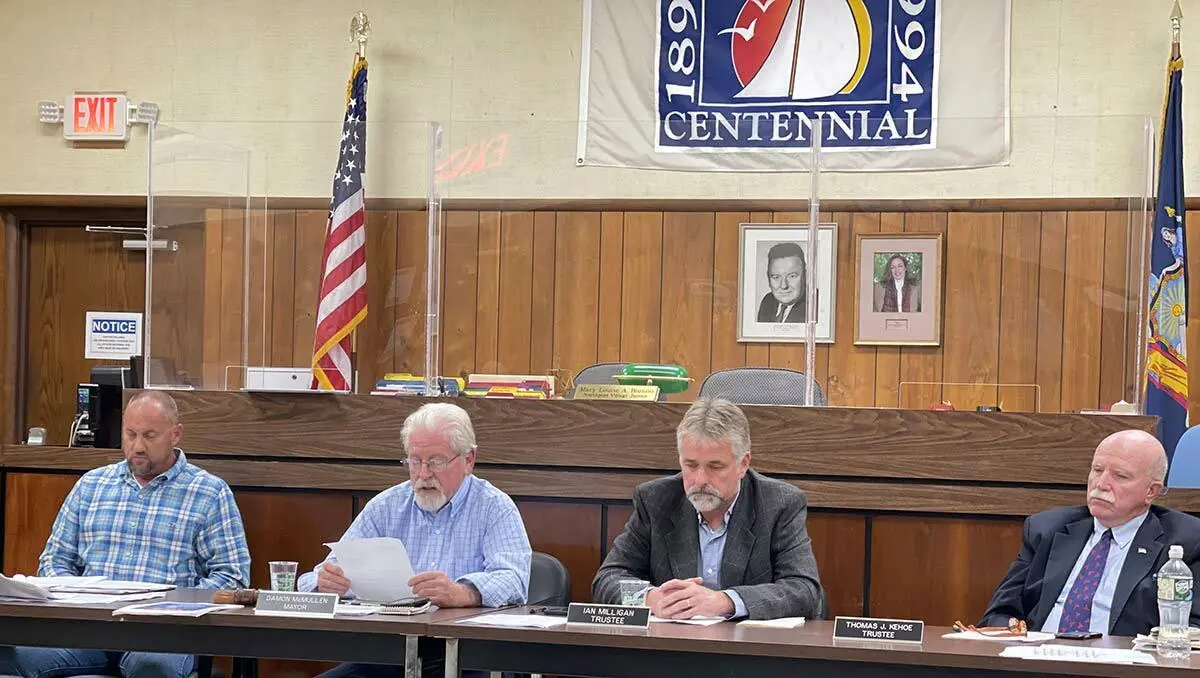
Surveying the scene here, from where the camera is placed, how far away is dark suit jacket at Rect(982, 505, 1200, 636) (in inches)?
139

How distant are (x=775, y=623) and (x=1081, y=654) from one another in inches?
27.8

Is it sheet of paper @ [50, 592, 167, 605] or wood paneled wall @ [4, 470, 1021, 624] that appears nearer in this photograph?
sheet of paper @ [50, 592, 167, 605]

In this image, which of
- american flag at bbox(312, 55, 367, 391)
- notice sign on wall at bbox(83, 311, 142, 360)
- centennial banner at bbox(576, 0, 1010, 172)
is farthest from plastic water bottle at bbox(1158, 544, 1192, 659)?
notice sign on wall at bbox(83, 311, 142, 360)

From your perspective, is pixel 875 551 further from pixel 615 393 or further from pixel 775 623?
pixel 775 623

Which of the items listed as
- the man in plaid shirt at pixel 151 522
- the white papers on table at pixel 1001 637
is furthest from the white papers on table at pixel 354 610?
the white papers on table at pixel 1001 637

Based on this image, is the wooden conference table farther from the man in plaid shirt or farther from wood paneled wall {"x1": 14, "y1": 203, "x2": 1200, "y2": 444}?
wood paneled wall {"x1": 14, "y1": 203, "x2": 1200, "y2": 444}

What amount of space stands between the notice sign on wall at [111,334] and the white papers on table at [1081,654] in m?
6.14

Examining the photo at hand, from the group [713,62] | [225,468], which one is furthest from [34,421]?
[713,62]

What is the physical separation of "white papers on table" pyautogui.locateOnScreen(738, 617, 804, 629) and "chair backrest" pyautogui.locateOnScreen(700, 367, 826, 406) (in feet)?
4.79

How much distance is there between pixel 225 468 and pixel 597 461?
1.36 metres

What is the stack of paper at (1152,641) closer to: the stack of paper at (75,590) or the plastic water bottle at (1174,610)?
the plastic water bottle at (1174,610)

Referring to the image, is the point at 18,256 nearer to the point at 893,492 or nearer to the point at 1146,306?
the point at 893,492

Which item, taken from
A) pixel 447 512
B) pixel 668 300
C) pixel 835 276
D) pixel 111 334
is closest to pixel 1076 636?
pixel 447 512

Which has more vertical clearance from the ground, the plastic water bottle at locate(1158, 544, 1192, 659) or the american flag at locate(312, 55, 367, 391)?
the american flag at locate(312, 55, 367, 391)
